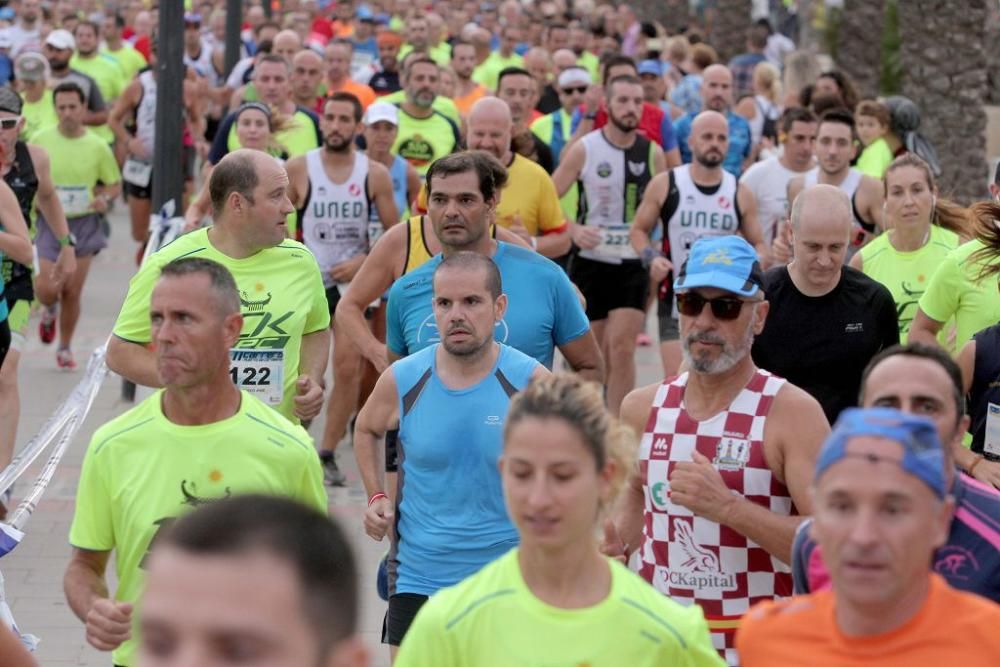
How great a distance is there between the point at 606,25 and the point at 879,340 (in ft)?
76.2

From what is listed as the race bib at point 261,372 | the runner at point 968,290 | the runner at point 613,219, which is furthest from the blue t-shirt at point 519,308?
the runner at point 613,219

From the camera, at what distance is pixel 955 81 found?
63.7 ft

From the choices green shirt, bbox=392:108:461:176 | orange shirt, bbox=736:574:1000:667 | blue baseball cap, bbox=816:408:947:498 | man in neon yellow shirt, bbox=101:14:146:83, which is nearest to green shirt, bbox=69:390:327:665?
orange shirt, bbox=736:574:1000:667

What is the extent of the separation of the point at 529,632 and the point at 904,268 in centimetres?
533

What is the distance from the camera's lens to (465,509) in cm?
566

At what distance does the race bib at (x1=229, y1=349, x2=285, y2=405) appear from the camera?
7004 mm

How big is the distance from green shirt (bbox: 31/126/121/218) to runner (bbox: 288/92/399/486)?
10.1 ft

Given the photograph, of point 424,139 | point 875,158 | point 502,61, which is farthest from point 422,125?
point 502,61

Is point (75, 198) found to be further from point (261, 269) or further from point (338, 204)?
point (261, 269)

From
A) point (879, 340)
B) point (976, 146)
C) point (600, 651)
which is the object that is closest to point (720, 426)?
point (600, 651)

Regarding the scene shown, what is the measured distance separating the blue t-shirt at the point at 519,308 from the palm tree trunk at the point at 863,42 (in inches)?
764

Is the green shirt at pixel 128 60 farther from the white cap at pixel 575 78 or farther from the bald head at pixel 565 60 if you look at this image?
the white cap at pixel 575 78

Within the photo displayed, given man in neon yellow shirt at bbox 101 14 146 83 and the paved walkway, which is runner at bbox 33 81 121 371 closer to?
the paved walkway

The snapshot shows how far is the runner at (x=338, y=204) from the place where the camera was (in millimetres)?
10906
